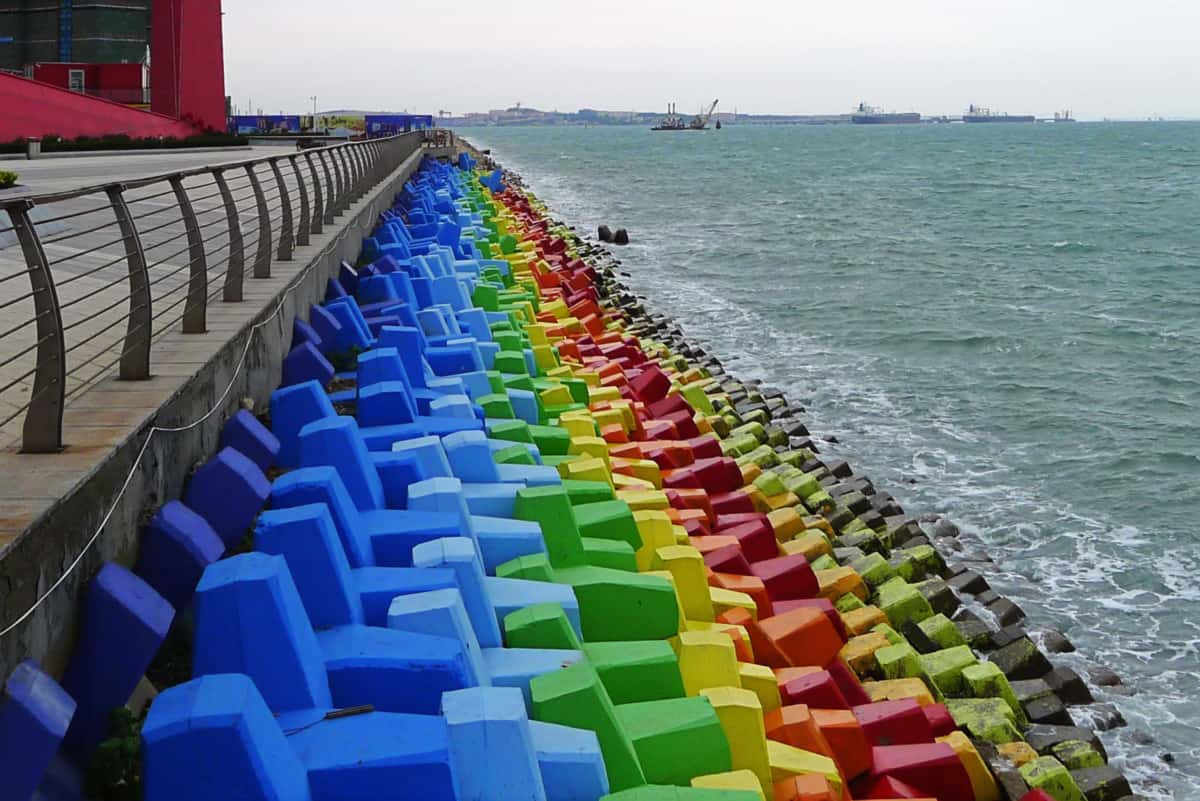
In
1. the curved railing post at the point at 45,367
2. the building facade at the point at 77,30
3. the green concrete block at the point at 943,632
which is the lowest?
the green concrete block at the point at 943,632

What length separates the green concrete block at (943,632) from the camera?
316 inches

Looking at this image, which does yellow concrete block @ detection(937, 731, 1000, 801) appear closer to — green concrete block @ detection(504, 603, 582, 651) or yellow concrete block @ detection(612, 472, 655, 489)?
green concrete block @ detection(504, 603, 582, 651)

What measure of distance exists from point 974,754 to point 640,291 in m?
21.4

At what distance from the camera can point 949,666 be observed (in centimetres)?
752

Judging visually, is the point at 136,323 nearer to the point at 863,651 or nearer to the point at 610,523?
the point at 610,523

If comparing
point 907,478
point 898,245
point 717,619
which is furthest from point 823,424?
point 898,245

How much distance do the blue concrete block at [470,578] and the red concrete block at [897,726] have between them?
224 centimetres

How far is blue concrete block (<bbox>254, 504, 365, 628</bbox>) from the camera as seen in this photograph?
4.65 meters

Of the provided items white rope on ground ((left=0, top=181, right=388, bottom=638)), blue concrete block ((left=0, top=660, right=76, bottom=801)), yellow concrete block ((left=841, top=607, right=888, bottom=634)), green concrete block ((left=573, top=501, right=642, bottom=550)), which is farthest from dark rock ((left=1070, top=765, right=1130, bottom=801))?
blue concrete block ((left=0, top=660, right=76, bottom=801))

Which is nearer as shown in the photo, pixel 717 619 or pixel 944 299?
pixel 717 619

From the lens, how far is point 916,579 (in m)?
9.39

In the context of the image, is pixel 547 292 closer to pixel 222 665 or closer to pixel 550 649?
pixel 550 649

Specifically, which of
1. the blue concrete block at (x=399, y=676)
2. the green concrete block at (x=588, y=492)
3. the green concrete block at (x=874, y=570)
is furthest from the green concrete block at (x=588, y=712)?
the green concrete block at (x=874, y=570)

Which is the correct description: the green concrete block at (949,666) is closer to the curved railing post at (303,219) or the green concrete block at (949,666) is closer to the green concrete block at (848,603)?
the green concrete block at (848,603)
